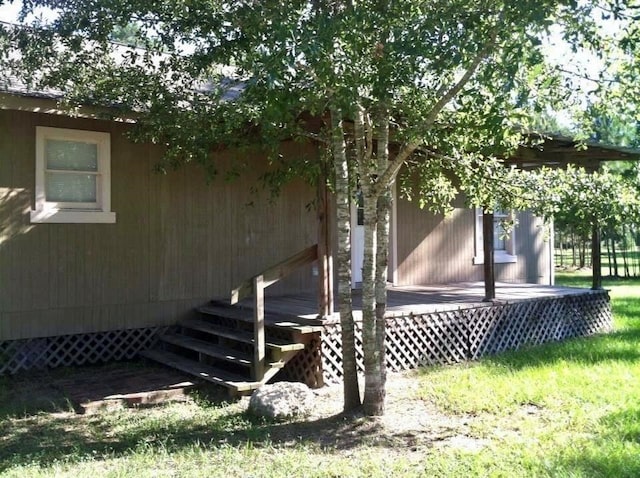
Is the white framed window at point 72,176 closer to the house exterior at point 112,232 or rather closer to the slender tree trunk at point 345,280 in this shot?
the house exterior at point 112,232

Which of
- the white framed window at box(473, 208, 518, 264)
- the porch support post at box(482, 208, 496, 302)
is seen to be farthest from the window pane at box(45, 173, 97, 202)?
the white framed window at box(473, 208, 518, 264)

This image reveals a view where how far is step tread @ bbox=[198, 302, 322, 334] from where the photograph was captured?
716 centimetres

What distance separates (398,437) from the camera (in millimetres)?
5406

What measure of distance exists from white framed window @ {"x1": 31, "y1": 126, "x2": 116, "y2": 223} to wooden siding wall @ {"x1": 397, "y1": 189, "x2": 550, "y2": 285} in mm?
5382

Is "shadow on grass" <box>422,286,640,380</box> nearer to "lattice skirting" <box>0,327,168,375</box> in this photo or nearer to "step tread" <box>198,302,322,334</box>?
"step tread" <box>198,302,322,334</box>

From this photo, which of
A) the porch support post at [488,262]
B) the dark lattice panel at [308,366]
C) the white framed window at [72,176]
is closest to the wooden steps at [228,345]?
the dark lattice panel at [308,366]

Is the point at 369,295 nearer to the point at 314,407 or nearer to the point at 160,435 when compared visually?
the point at 314,407

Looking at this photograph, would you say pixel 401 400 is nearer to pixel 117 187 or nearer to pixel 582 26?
pixel 582 26

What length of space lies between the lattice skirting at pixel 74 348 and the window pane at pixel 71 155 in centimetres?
205

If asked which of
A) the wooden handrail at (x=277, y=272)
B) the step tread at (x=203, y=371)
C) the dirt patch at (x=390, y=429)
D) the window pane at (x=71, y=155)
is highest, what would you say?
the window pane at (x=71, y=155)

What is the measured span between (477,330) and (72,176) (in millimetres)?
5497

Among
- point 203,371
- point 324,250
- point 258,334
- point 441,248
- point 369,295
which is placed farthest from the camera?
point 441,248

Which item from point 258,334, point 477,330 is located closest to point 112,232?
point 258,334

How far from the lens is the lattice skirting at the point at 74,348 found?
7758mm
